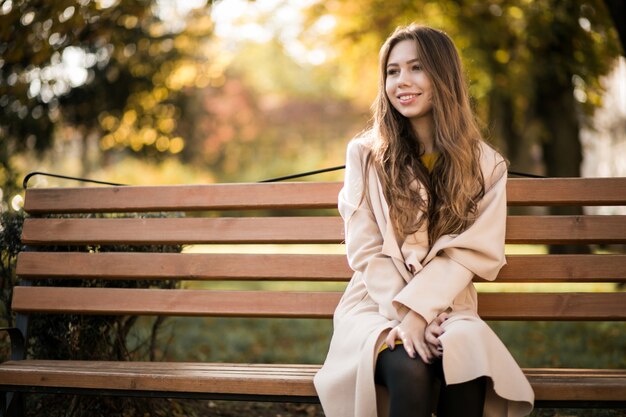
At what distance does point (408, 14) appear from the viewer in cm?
1243

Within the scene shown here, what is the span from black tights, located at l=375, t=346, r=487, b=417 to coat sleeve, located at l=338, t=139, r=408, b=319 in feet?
0.81

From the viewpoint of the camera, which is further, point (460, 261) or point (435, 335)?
point (460, 261)

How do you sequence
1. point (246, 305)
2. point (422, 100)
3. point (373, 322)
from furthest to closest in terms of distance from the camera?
point (246, 305)
point (422, 100)
point (373, 322)

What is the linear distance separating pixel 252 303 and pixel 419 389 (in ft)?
3.93

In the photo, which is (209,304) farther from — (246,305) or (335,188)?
(335,188)

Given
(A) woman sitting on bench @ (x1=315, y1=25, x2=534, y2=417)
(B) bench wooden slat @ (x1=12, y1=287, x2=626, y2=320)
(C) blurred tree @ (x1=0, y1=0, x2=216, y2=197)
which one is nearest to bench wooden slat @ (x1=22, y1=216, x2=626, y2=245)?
(B) bench wooden slat @ (x1=12, y1=287, x2=626, y2=320)

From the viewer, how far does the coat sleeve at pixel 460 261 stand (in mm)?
2771

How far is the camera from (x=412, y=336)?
104 inches

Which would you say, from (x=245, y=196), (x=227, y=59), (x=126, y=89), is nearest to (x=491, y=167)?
(x=245, y=196)

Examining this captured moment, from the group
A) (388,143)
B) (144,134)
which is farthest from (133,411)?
(144,134)

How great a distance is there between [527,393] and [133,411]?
2.21 meters

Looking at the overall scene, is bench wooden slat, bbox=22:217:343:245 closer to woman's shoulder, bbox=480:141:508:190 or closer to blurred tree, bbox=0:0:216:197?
woman's shoulder, bbox=480:141:508:190

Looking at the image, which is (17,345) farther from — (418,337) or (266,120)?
(266,120)

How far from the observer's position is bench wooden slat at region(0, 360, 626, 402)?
2.75 metres
